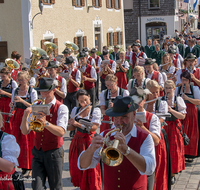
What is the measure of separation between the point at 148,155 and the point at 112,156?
0.45m

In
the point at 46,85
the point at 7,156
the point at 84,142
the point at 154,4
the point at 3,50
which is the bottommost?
the point at 84,142

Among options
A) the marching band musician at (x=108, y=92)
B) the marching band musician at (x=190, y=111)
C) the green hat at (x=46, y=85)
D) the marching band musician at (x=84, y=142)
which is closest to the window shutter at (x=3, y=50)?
the marching band musician at (x=108, y=92)

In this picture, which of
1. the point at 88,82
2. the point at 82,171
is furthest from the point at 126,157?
the point at 88,82

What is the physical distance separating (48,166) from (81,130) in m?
0.92

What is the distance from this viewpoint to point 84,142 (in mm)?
5461

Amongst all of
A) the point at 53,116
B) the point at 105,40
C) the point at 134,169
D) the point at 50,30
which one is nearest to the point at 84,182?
the point at 53,116

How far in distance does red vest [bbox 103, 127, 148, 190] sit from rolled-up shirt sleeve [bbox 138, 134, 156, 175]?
0.04 metres

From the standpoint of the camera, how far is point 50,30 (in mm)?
17750

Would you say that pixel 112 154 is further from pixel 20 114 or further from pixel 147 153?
pixel 20 114

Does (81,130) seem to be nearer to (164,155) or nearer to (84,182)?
(84,182)

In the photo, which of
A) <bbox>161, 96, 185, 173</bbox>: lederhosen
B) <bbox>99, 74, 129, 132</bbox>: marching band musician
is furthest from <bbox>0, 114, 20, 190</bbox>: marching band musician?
<bbox>161, 96, 185, 173</bbox>: lederhosen

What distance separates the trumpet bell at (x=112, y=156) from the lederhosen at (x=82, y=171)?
227 centimetres

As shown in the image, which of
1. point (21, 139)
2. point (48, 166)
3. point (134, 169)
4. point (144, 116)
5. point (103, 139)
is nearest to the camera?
point (103, 139)

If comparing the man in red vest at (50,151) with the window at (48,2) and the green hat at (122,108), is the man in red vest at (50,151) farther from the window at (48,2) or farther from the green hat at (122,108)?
the window at (48,2)
